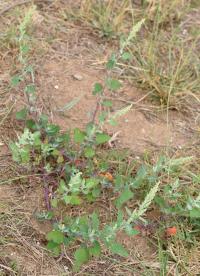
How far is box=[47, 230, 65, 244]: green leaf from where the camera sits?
1.92m

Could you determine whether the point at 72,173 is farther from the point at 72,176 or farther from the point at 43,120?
the point at 43,120

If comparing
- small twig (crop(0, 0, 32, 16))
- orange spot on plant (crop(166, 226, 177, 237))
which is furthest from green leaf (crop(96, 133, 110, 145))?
small twig (crop(0, 0, 32, 16))

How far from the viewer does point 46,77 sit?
2.66 m

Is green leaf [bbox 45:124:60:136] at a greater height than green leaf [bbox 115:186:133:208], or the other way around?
green leaf [bbox 45:124:60:136]

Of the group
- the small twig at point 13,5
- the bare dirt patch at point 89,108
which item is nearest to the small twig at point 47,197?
the bare dirt patch at point 89,108

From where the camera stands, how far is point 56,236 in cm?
192

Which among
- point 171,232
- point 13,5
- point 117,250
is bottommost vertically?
point 171,232

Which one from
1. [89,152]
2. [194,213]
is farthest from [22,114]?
[194,213]

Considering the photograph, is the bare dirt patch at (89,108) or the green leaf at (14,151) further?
the bare dirt patch at (89,108)

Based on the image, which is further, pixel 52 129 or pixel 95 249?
pixel 52 129

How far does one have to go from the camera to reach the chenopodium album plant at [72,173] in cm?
191

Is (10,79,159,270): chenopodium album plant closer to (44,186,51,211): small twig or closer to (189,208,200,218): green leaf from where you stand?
(44,186,51,211): small twig

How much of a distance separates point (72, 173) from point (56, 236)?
316mm

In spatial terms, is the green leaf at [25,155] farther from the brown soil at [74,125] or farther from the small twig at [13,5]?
the small twig at [13,5]
